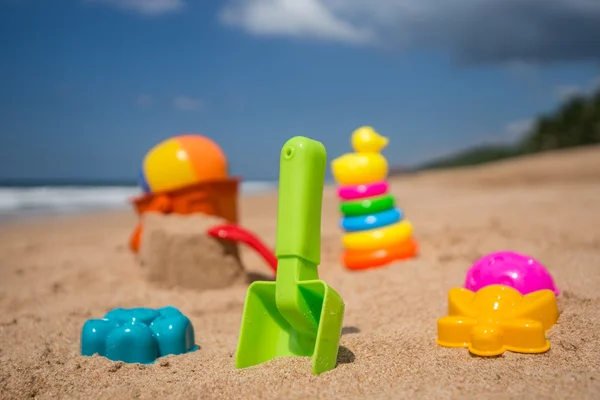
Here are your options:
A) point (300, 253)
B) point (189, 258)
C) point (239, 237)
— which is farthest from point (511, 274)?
point (189, 258)

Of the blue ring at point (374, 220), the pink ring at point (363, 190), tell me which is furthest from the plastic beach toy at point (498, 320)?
the pink ring at point (363, 190)

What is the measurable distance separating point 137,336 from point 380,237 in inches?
94.1

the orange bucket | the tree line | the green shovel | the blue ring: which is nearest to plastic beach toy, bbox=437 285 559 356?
the green shovel

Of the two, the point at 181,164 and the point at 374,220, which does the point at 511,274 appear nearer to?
the point at 374,220

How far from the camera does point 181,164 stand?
4.47 metres

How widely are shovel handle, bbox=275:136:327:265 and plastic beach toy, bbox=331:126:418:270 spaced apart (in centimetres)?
223

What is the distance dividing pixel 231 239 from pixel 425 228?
2925 mm

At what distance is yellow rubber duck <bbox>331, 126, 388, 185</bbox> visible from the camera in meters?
4.68

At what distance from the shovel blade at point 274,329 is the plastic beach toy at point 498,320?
572 millimetres

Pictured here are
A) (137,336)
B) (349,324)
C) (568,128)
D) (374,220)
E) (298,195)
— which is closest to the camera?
(298,195)

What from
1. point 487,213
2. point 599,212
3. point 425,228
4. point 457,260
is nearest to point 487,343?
point 457,260

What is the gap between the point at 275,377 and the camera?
2180 mm

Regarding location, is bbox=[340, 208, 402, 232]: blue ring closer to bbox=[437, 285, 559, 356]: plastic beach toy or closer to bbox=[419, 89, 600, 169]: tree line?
bbox=[437, 285, 559, 356]: plastic beach toy

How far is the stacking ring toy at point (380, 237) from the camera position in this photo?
4.54m
